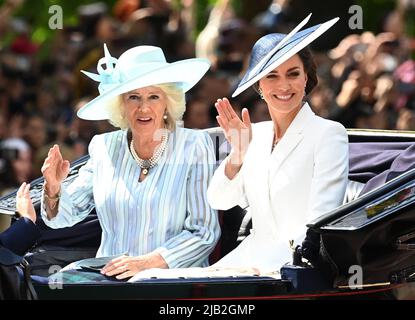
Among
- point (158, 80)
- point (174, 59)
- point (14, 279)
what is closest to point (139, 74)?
point (158, 80)

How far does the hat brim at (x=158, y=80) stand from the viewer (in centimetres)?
578

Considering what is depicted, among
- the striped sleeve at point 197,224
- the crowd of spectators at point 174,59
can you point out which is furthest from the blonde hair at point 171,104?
the crowd of spectators at point 174,59

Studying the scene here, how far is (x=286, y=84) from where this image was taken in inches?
222

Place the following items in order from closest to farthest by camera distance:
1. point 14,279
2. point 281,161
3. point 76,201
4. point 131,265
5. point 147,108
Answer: point 14,279
point 131,265
point 281,161
point 147,108
point 76,201

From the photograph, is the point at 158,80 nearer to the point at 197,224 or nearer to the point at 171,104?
the point at 171,104

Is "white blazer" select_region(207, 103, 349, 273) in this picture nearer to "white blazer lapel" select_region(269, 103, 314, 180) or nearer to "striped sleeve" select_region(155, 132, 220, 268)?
"white blazer lapel" select_region(269, 103, 314, 180)

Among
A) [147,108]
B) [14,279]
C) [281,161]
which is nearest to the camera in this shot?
[14,279]

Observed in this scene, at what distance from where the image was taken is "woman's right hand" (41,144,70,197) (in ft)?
18.8

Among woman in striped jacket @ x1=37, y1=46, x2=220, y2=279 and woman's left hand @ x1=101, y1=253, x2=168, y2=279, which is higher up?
woman in striped jacket @ x1=37, y1=46, x2=220, y2=279

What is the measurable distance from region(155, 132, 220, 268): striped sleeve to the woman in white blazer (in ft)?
0.33

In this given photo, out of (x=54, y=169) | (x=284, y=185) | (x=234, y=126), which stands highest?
(x=234, y=126)

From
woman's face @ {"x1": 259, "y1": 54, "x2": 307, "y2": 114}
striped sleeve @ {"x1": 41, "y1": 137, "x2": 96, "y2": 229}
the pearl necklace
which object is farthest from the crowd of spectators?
woman's face @ {"x1": 259, "y1": 54, "x2": 307, "y2": 114}

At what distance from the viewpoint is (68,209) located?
595 cm

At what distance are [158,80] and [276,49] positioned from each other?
470mm
